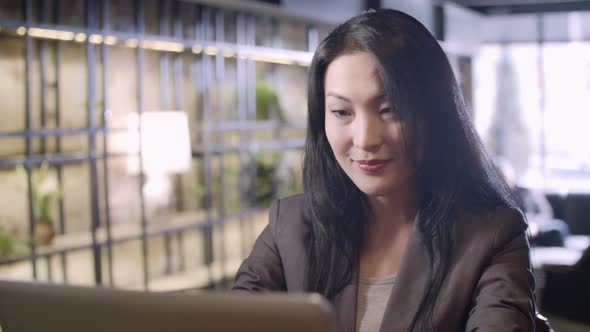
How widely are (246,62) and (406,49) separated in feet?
15.3

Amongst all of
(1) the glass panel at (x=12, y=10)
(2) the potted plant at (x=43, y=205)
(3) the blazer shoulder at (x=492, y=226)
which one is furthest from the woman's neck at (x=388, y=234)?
(1) the glass panel at (x=12, y=10)

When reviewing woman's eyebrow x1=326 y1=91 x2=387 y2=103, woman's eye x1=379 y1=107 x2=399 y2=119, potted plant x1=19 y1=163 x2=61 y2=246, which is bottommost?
potted plant x1=19 y1=163 x2=61 y2=246

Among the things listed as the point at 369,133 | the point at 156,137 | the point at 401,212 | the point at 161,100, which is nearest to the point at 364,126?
the point at 369,133

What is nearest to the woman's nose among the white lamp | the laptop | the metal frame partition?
the laptop

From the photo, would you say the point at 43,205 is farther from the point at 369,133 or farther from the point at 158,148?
the point at 369,133

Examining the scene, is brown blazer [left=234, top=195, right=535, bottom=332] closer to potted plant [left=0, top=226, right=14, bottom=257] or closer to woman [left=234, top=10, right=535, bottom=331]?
woman [left=234, top=10, right=535, bottom=331]

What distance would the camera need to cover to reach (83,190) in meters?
4.46

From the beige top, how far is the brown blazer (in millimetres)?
17

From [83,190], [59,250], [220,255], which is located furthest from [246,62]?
[59,250]

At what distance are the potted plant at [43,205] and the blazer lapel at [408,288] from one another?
3133 mm

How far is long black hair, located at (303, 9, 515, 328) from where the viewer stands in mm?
1191

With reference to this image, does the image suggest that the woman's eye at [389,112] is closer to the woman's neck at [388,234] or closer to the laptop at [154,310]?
the woman's neck at [388,234]

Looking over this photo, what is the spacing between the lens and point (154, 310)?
71 centimetres

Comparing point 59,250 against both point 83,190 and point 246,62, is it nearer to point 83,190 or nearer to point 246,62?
point 83,190
